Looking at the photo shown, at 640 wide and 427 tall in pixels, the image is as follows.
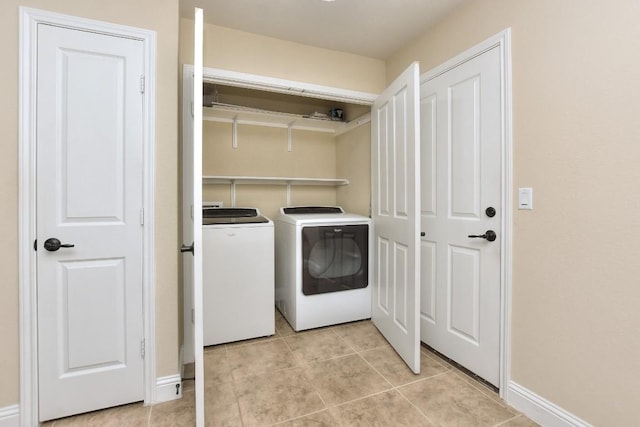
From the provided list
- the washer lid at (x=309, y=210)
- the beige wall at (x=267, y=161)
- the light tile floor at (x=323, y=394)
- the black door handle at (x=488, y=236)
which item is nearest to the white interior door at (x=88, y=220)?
the light tile floor at (x=323, y=394)

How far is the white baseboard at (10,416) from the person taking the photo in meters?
1.40

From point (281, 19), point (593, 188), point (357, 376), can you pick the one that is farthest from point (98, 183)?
point (593, 188)

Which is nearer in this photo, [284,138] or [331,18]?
[331,18]

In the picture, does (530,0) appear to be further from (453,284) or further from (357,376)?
(357,376)

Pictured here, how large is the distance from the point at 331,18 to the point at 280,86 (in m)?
0.58

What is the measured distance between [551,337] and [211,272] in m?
2.05

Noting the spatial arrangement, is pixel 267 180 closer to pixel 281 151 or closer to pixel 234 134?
pixel 281 151

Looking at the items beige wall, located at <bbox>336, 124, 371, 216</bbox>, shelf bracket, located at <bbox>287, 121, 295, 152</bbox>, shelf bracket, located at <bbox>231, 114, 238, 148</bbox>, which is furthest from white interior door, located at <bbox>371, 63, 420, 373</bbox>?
shelf bracket, located at <bbox>231, 114, 238, 148</bbox>

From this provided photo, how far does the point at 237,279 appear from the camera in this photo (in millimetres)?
2277

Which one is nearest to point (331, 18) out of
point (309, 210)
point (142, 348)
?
point (309, 210)

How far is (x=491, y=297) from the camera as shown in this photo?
5.65 feet

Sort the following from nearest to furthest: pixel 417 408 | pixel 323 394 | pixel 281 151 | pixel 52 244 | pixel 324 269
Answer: pixel 52 244
pixel 417 408
pixel 323 394
pixel 324 269
pixel 281 151

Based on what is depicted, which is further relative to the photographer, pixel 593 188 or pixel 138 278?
pixel 138 278

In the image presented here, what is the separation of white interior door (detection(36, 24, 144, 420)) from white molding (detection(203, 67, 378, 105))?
2.06 feet
